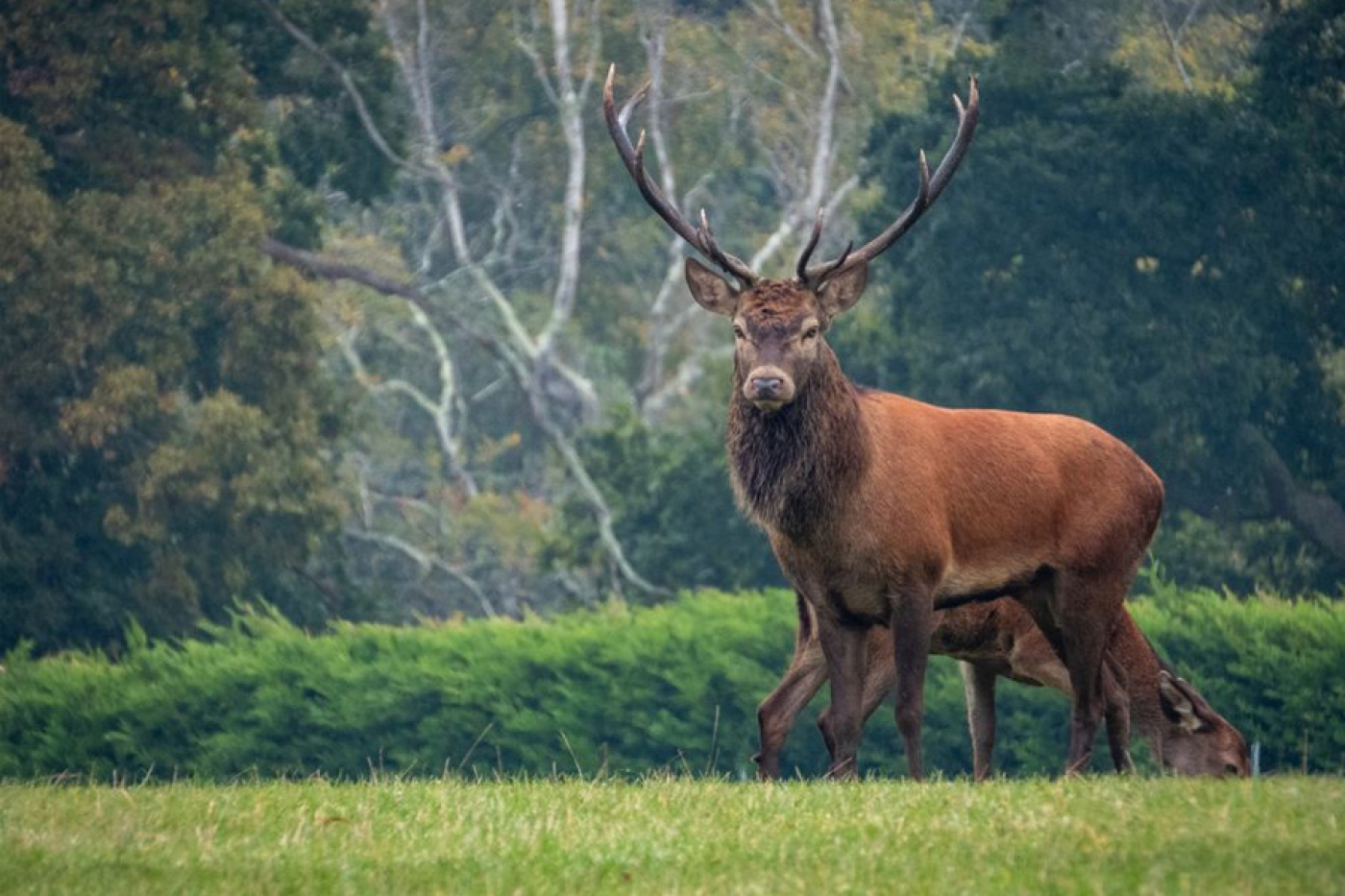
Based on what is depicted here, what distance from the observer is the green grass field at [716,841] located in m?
7.32

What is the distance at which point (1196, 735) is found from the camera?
13039mm

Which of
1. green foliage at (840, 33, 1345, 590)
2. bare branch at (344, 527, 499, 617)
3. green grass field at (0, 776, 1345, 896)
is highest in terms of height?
green grass field at (0, 776, 1345, 896)

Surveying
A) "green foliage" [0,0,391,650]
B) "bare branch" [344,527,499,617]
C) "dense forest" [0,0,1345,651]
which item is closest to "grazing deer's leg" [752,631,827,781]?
"dense forest" [0,0,1345,651]

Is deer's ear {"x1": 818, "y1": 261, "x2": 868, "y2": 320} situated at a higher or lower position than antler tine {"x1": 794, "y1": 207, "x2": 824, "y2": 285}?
lower

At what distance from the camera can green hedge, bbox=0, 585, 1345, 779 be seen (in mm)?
19641

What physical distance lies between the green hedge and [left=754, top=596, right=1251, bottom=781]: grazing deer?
5623 mm

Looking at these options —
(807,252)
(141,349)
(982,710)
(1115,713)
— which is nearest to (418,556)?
(141,349)

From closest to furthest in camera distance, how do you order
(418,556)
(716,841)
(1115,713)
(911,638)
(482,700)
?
(716,841)
(911,638)
(1115,713)
(482,700)
(418,556)

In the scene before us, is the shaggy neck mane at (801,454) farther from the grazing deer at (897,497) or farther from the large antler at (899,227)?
the large antler at (899,227)

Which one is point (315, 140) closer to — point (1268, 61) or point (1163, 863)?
point (1268, 61)

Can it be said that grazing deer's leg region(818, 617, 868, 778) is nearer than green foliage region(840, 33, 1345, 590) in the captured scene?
Yes

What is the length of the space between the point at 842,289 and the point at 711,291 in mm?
631

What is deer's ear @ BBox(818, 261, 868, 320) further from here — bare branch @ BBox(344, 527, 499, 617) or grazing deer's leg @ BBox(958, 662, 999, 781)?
bare branch @ BBox(344, 527, 499, 617)

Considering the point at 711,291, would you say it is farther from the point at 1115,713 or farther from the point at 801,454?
the point at 1115,713
